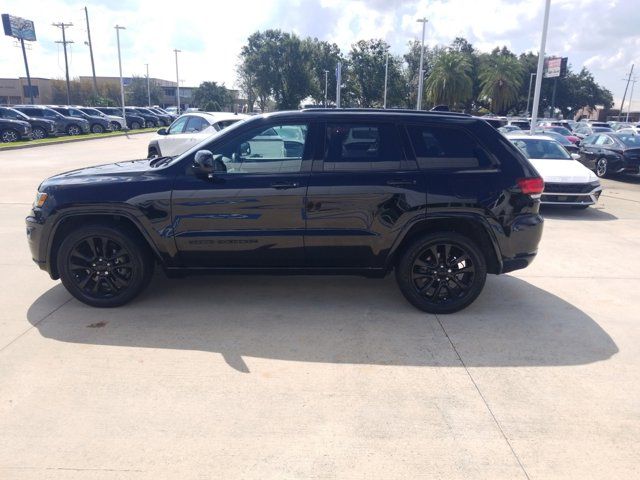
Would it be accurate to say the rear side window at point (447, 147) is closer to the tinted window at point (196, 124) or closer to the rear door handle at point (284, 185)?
the rear door handle at point (284, 185)

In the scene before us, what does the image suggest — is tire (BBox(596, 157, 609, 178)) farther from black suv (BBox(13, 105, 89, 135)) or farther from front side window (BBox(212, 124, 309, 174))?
black suv (BBox(13, 105, 89, 135))

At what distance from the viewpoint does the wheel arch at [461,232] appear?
14.8ft

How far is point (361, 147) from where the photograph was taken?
4.48 metres

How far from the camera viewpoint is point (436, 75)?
5012 cm

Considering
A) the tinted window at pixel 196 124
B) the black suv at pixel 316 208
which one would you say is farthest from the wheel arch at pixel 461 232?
the tinted window at pixel 196 124

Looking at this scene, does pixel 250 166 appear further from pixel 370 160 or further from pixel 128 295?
pixel 128 295

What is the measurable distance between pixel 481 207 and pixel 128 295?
3338mm

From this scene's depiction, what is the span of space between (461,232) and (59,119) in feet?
99.3

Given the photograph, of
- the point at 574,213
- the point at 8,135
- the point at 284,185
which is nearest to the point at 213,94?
the point at 8,135

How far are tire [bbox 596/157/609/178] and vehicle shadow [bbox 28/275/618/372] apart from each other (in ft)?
39.0

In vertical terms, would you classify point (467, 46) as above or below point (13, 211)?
above

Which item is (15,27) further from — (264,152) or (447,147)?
(447,147)

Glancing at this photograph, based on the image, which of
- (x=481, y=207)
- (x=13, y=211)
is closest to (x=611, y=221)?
(x=481, y=207)

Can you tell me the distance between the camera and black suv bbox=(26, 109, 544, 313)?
4398mm
